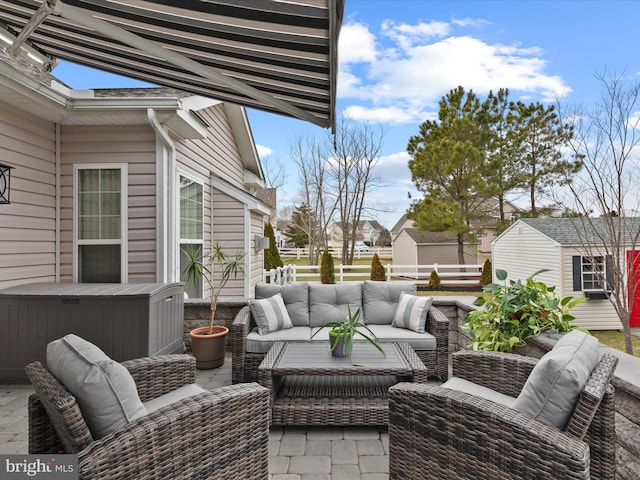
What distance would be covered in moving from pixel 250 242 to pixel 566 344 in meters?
5.87

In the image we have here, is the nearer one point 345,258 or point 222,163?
point 222,163

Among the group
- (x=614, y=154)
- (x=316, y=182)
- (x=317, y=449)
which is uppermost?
(x=316, y=182)

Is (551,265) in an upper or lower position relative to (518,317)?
upper

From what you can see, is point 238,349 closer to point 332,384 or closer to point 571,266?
point 332,384

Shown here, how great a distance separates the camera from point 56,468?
5.34ft

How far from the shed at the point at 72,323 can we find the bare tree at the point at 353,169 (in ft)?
43.0

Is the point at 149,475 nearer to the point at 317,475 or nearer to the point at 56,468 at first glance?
the point at 56,468

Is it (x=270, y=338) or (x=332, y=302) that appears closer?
(x=270, y=338)

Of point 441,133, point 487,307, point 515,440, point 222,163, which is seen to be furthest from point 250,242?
point 441,133

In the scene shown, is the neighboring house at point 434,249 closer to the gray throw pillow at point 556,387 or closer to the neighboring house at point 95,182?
the neighboring house at point 95,182

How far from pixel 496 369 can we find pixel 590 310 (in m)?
9.48

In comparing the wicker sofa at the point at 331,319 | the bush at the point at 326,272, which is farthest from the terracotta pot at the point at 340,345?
the bush at the point at 326,272

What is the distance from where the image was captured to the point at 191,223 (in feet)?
19.8

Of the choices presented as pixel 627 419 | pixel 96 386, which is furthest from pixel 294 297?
pixel 627 419
